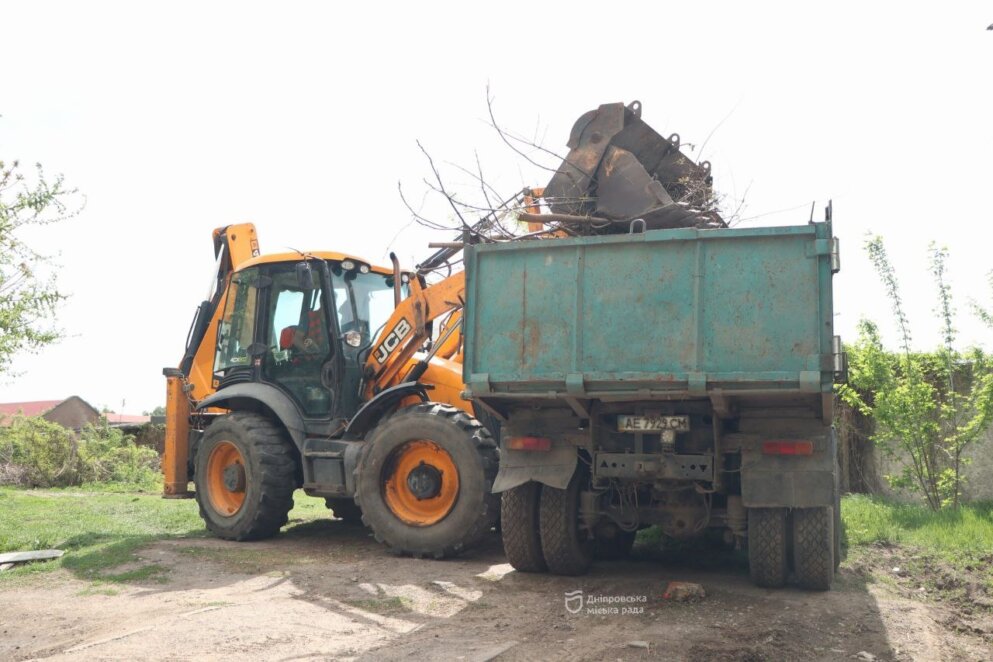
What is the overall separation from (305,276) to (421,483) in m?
2.66

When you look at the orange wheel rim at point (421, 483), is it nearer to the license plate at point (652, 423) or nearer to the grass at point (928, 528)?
the license plate at point (652, 423)

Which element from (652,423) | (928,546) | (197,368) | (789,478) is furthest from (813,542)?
(197,368)

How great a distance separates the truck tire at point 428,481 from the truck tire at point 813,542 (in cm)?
281

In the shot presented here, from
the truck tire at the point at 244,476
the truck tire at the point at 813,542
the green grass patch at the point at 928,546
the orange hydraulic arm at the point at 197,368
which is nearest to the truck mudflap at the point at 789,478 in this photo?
the truck tire at the point at 813,542

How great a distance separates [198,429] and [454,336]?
347 cm

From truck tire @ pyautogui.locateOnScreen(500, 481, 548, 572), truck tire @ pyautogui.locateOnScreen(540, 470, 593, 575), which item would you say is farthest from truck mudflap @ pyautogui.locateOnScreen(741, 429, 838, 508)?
truck tire @ pyautogui.locateOnScreen(500, 481, 548, 572)

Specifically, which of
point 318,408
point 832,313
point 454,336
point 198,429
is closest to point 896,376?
point 454,336

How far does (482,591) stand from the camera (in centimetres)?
723

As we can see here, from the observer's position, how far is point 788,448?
6.62 meters

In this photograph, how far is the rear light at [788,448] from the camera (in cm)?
659

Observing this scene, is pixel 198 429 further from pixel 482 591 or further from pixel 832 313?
pixel 832 313

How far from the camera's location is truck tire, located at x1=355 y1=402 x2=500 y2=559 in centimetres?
855

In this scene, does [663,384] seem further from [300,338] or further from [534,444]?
[300,338]

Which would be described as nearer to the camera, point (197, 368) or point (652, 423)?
point (652, 423)
